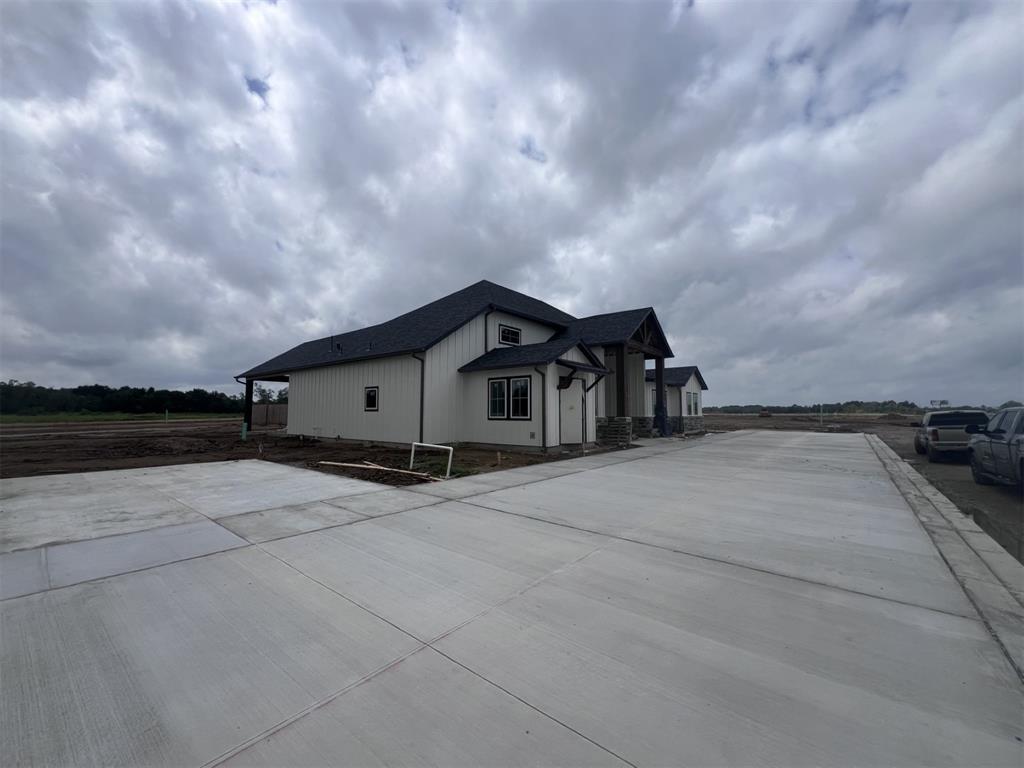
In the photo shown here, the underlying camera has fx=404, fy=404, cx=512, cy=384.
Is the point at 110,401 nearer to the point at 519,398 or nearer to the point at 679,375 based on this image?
the point at 519,398

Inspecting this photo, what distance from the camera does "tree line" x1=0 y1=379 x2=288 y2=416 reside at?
45.8 meters

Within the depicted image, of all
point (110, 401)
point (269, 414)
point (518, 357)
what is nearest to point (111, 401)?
point (110, 401)

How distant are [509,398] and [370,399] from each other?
6.03m

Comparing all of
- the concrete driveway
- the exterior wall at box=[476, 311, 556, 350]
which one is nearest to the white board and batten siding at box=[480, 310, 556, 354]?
the exterior wall at box=[476, 311, 556, 350]

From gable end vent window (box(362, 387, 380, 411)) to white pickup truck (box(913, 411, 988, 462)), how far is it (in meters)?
17.9

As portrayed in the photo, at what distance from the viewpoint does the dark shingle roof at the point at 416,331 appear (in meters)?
14.7

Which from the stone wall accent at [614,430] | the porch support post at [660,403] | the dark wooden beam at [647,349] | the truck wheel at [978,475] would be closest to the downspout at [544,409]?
the stone wall accent at [614,430]

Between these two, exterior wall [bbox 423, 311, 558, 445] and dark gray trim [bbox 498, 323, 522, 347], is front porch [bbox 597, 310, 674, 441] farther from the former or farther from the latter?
exterior wall [bbox 423, 311, 558, 445]

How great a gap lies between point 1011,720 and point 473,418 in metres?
13.1

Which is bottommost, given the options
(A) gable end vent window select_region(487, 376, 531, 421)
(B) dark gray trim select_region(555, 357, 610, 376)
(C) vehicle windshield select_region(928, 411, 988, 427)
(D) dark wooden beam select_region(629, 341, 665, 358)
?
(C) vehicle windshield select_region(928, 411, 988, 427)

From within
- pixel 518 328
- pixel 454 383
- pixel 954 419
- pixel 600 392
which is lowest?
pixel 954 419

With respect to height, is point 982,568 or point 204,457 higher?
point 204,457

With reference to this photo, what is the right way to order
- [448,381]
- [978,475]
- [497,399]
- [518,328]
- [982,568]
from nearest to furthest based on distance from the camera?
[982,568]
[978,475]
[497,399]
[448,381]
[518,328]

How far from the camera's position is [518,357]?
13.8 m
